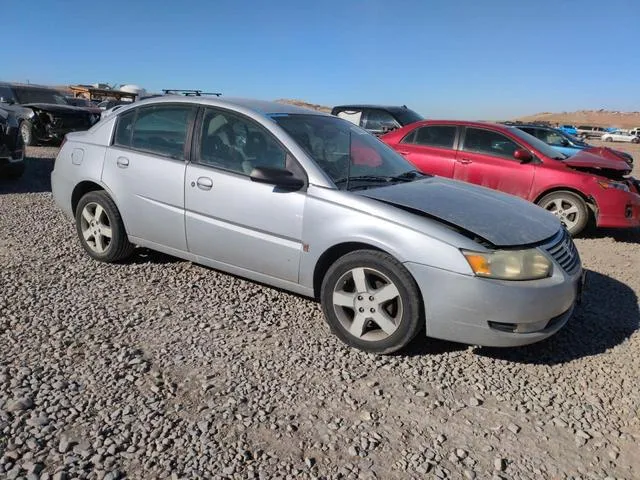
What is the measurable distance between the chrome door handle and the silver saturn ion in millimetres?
12

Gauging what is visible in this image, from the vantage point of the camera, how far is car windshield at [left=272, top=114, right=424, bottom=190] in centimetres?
390

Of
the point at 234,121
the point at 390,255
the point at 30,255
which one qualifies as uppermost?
the point at 234,121

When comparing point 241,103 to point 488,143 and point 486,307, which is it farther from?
point 488,143

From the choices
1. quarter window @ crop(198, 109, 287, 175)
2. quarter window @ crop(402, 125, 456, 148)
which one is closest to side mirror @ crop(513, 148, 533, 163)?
quarter window @ crop(402, 125, 456, 148)

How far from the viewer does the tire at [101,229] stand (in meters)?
4.74

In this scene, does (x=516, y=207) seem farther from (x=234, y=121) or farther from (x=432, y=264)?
(x=234, y=121)

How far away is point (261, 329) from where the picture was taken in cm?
376

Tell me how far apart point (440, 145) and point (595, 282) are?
3514mm

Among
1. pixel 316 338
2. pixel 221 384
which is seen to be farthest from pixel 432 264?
pixel 221 384

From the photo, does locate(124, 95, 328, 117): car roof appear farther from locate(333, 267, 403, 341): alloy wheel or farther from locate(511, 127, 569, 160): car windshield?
locate(511, 127, 569, 160): car windshield

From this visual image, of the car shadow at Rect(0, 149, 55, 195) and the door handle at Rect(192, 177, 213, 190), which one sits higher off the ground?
the door handle at Rect(192, 177, 213, 190)

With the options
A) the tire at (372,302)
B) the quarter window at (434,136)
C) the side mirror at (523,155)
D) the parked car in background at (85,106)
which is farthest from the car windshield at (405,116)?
the parked car in background at (85,106)

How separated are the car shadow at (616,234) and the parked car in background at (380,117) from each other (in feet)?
14.6

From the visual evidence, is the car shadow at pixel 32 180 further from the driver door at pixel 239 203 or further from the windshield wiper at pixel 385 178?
the windshield wiper at pixel 385 178
